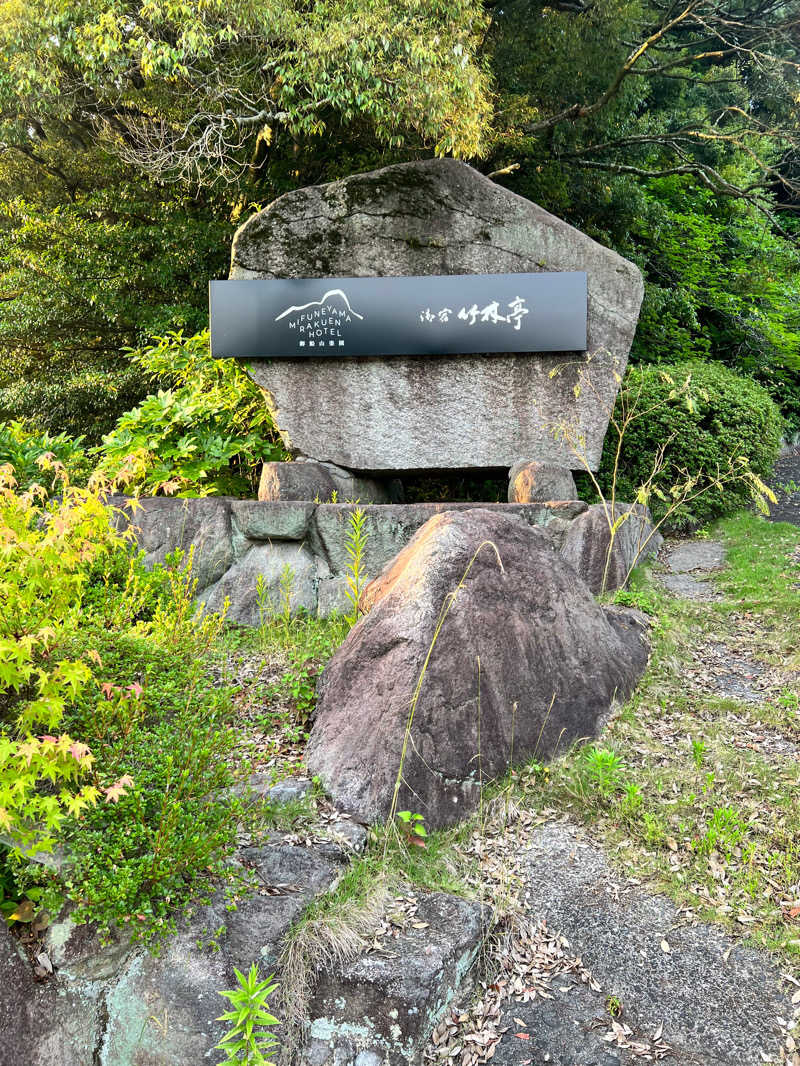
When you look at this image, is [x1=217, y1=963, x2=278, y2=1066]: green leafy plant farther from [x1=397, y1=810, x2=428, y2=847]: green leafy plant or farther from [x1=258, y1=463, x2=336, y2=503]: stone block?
[x1=258, y1=463, x2=336, y2=503]: stone block

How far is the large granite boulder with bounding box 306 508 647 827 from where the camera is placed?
2920 mm

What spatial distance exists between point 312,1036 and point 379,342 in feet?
16.7

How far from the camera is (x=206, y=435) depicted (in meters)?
6.53

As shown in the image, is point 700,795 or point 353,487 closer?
point 700,795

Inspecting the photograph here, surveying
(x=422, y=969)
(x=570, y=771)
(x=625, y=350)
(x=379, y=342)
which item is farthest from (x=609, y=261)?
(x=422, y=969)

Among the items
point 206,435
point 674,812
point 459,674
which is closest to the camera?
point 674,812

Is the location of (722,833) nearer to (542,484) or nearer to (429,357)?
(542,484)

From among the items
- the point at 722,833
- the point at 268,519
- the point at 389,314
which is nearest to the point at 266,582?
the point at 268,519

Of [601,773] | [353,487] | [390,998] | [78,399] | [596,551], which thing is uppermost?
[78,399]

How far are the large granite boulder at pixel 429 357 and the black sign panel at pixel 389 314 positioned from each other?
150 millimetres

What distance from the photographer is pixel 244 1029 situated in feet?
6.66

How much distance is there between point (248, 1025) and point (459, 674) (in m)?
1.45

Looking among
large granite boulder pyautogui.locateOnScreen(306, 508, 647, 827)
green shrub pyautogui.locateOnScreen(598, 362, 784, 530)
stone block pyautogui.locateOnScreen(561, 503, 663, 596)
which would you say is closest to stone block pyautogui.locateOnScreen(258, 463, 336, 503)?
stone block pyautogui.locateOnScreen(561, 503, 663, 596)

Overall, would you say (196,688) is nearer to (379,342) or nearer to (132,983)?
(132,983)
